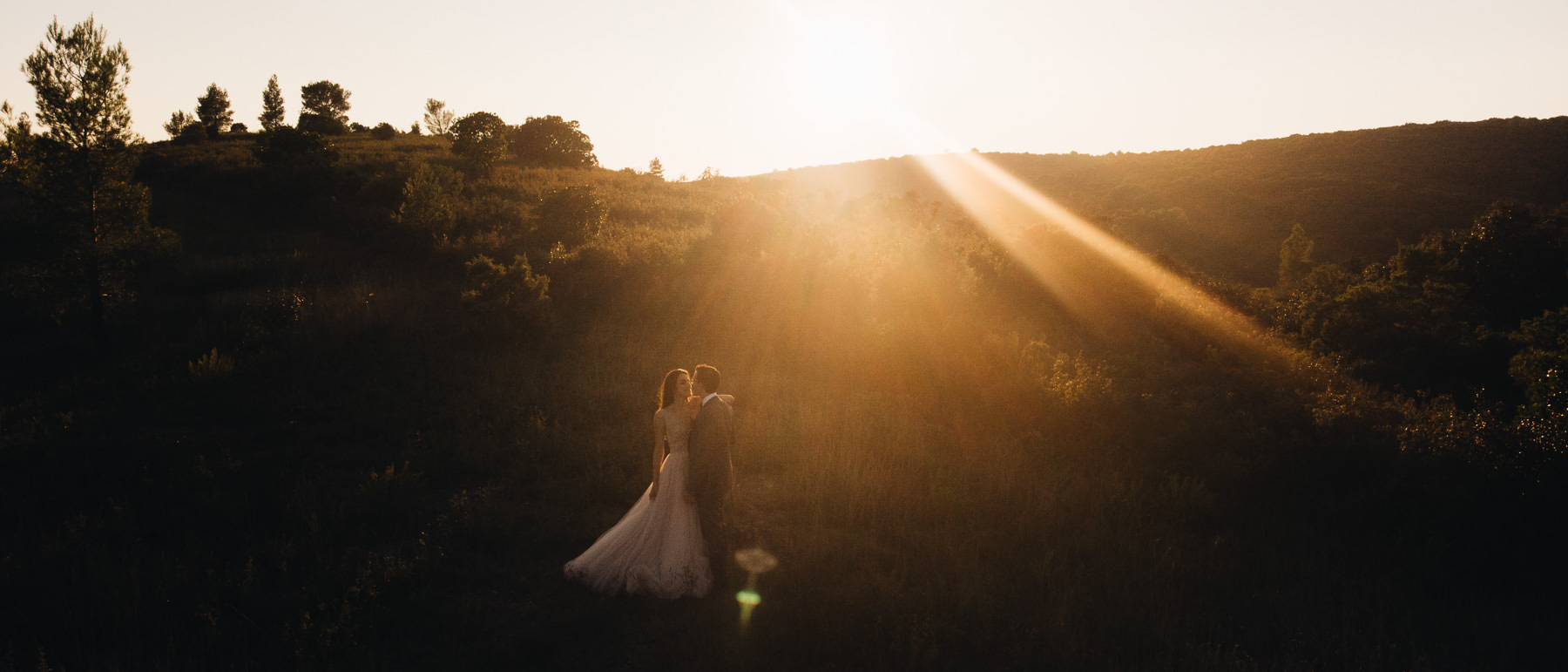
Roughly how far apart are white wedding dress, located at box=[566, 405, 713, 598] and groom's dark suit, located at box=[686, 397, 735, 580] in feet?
0.31

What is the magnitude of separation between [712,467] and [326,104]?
235 feet

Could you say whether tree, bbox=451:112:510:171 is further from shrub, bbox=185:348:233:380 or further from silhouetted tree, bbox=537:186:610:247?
shrub, bbox=185:348:233:380

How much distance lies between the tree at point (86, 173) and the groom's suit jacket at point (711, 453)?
1372 centimetres

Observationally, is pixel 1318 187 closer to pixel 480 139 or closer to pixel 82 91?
pixel 480 139

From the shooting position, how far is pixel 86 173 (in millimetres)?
12266

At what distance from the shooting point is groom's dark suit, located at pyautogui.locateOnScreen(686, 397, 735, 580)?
19.4 feet

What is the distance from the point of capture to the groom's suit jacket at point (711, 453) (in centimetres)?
589

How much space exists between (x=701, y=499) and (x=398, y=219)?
19.9 metres

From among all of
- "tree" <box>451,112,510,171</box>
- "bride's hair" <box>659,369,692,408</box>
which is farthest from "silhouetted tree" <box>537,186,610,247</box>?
"bride's hair" <box>659,369,692,408</box>

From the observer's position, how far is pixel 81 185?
12180mm

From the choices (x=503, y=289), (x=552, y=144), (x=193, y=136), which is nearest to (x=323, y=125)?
(x=193, y=136)

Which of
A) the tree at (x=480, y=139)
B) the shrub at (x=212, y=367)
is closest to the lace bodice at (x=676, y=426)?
the shrub at (x=212, y=367)

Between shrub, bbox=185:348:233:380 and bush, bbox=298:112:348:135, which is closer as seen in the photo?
shrub, bbox=185:348:233:380

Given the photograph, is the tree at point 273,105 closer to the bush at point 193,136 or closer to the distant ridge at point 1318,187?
the bush at point 193,136
